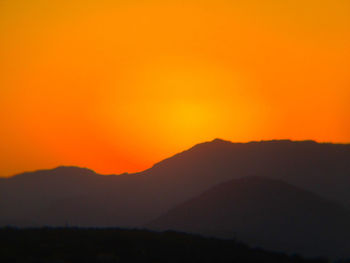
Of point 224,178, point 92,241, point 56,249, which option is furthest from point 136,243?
point 224,178

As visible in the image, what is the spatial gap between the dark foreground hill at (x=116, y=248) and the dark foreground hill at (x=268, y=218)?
82.5 feet

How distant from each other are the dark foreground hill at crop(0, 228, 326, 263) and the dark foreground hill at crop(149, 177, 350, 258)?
25.1m

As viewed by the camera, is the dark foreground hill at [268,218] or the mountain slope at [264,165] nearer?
the dark foreground hill at [268,218]

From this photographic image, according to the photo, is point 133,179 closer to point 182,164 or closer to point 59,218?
point 182,164

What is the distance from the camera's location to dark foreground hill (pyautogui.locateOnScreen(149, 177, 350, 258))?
188ft

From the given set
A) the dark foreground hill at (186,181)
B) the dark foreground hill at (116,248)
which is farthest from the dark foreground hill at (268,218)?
the dark foreground hill at (116,248)

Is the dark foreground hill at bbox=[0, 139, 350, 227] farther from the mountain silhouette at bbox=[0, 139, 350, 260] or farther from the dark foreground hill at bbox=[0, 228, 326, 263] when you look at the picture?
the dark foreground hill at bbox=[0, 228, 326, 263]

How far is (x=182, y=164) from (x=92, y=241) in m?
119

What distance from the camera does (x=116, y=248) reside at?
24.1 metres

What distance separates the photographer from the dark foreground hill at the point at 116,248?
2216 centimetres

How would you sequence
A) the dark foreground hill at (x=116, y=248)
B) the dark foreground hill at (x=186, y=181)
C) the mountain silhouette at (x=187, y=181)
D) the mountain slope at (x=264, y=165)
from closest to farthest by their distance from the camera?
the dark foreground hill at (x=116, y=248)
the mountain silhouette at (x=187, y=181)
the dark foreground hill at (x=186, y=181)
the mountain slope at (x=264, y=165)

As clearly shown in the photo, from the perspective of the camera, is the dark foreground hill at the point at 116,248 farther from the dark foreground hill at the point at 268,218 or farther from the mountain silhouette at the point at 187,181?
the mountain silhouette at the point at 187,181

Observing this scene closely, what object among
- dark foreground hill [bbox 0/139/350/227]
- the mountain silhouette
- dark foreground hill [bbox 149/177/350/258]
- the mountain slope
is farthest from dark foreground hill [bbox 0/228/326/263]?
the mountain slope

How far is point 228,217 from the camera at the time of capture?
66812mm
